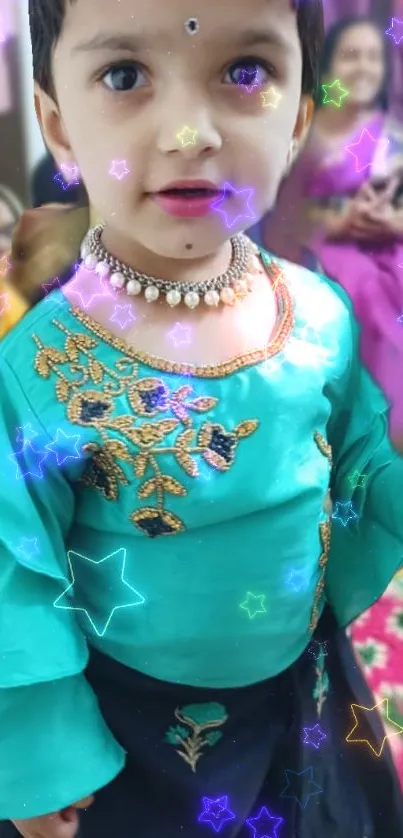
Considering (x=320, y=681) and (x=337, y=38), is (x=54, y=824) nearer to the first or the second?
(x=320, y=681)

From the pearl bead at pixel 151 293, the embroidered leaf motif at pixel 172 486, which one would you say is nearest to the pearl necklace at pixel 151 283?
the pearl bead at pixel 151 293

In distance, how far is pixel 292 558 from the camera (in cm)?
54

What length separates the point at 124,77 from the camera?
411mm

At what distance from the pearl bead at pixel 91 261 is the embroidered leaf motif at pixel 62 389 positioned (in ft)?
0.23

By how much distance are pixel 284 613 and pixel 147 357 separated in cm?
20

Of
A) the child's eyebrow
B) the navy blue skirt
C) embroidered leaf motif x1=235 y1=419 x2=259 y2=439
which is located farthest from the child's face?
the navy blue skirt

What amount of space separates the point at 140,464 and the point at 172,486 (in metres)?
0.02

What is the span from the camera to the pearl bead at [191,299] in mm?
498

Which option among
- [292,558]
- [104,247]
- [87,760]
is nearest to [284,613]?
[292,558]

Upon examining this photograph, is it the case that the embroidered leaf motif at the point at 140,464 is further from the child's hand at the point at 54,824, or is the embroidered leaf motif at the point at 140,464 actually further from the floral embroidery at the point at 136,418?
the child's hand at the point at 54,824

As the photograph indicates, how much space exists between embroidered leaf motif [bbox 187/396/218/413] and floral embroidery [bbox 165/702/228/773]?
0.22 meters

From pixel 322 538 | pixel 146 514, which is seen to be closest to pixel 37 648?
pixel 146 514

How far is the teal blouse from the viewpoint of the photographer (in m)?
0.48

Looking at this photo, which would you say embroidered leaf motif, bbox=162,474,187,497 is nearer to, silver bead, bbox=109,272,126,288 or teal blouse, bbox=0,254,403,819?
teal blouse, bbox=0,254,403,819
